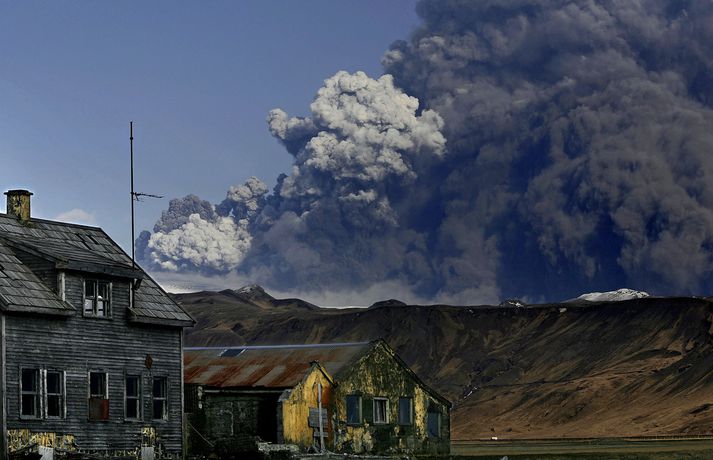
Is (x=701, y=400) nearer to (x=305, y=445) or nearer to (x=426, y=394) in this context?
(x=426, y=394)

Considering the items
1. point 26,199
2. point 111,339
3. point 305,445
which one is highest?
point 26,199

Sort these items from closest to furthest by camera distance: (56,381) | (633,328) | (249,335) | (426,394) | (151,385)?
(56,381), (151,385), (426,394), (633,328), (249,335)

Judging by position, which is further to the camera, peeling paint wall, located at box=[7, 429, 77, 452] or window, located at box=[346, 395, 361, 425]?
window, located at box=[346, 395, 361, 425]

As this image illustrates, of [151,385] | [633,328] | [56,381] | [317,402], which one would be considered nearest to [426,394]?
[317,402]

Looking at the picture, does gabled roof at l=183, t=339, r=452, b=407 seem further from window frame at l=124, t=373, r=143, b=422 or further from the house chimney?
the house chimney

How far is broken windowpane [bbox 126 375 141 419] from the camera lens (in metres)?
48.8

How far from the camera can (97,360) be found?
47.2 metres

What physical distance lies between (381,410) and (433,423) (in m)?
3.61

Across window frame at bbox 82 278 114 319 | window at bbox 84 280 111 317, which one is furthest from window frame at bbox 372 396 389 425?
window at bbox 84 280 111 317

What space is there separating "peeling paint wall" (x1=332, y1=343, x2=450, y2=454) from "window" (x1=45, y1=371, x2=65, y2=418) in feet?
57.4

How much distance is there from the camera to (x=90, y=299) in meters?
47.2

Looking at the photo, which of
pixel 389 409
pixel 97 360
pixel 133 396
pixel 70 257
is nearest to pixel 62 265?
pixel 70 257

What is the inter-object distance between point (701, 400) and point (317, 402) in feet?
251

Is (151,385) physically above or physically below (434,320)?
below
